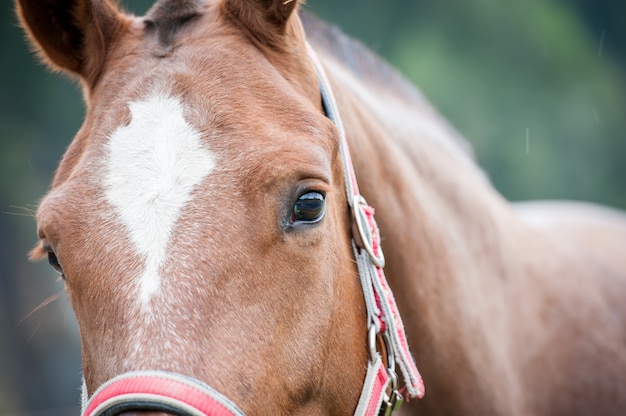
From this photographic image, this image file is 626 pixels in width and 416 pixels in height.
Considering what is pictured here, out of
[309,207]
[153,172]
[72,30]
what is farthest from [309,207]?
[72,30]

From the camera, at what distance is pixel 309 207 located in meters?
1.75

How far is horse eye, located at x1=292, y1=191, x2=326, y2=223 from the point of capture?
1.74m

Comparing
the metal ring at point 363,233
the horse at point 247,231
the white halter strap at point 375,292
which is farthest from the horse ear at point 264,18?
the metal ring at point 363,233

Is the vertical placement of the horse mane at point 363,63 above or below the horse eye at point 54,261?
above

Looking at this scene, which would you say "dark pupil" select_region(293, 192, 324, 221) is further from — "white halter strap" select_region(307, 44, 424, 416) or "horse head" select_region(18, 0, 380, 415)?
"white halter strap" select_region(307, 44, 424, 416)

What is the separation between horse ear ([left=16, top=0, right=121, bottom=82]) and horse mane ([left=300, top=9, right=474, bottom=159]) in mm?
847

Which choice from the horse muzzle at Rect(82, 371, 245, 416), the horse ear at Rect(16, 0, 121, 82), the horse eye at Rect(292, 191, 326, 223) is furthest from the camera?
the horse ear at Rect(16, 0, 121, 82)

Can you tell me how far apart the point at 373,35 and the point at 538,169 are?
11.9 ft

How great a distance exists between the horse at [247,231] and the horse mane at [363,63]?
0.13 metres

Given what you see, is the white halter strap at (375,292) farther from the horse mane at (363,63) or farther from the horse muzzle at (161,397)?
the horse mane at (363,63)

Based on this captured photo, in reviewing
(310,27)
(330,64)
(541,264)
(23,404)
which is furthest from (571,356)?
(23,404)

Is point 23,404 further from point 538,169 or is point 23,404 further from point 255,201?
point 255,201

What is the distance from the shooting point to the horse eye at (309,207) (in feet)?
5.69

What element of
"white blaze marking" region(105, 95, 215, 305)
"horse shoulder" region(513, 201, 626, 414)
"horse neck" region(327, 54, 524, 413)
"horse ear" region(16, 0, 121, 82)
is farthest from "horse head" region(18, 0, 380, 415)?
"horse shoulder" region(513, 201, 626, 414)
